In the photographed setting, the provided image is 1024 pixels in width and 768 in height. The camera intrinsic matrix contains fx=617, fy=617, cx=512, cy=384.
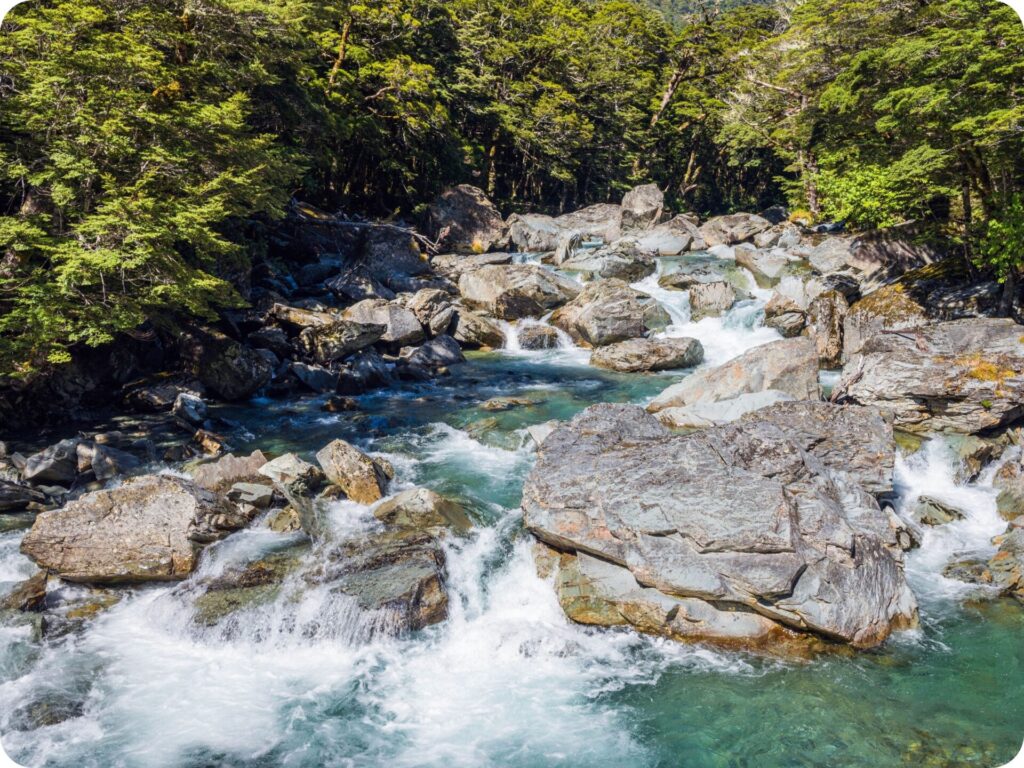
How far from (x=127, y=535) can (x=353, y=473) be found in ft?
12.9

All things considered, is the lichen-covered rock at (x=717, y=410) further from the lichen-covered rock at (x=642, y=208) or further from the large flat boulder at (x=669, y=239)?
the lichen-covered rock at (x=642, y=208)

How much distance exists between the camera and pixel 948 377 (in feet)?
46.5

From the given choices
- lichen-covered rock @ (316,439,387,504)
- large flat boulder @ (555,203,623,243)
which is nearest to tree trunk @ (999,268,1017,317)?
lichen-covered rock @ (316,439,387,504)

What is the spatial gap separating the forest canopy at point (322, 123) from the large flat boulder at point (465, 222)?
149 cm

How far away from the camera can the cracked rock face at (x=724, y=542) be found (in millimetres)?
8812

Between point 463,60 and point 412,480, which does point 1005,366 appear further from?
point 463,60

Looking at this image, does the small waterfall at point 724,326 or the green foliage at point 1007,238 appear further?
the small waterfall at point 724,326

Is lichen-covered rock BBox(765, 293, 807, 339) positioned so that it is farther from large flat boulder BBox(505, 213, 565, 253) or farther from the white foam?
large flat boulder BBox(505, 213, 565, 253)

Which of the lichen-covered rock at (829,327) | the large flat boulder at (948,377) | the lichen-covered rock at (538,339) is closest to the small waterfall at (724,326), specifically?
the lichen-covered rock at (829,327)

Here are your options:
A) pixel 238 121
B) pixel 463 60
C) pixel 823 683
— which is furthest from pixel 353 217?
pixel 823 683

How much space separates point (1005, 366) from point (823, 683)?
1013 centimetres

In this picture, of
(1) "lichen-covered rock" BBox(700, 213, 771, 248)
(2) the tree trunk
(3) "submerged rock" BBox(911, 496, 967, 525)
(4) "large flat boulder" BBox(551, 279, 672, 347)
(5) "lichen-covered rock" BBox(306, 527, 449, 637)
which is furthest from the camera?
(1) "lichen-covered rock" BBox(700, 213, 771, 248)

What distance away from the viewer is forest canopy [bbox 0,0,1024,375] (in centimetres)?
1242

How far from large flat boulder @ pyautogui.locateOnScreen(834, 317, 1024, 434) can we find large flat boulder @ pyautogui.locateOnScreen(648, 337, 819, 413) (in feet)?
3.57
